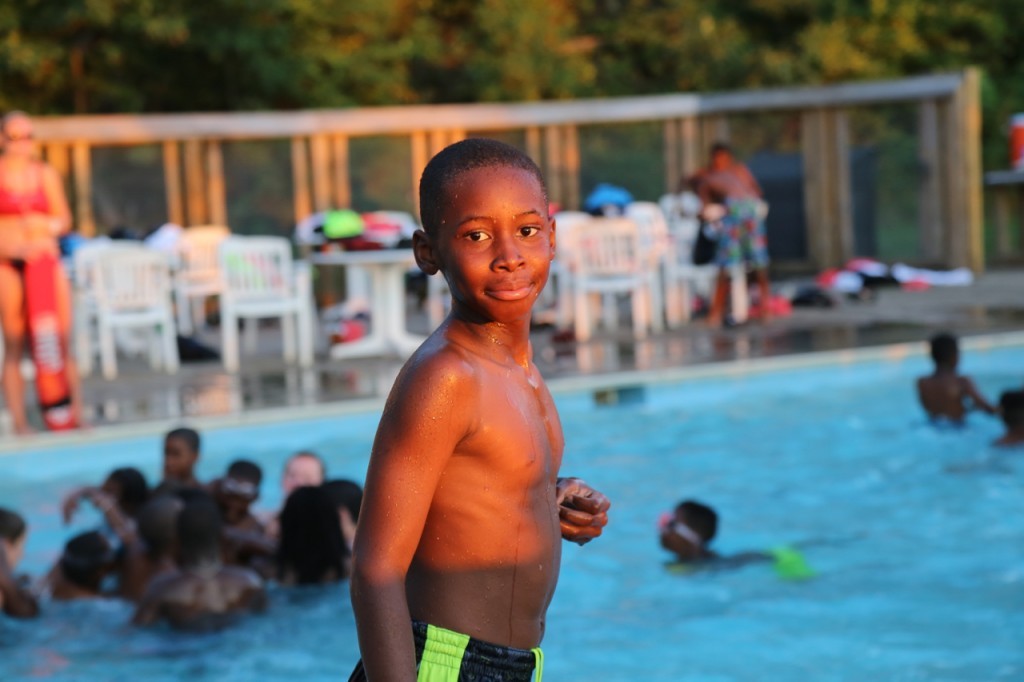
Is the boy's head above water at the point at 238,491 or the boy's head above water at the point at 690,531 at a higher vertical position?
the boy's head above water at the point at 238,491

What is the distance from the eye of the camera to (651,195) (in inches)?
688

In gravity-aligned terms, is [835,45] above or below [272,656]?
above

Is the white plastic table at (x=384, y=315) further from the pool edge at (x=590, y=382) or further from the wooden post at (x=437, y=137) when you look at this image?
the wooden post at (x=437, y=137)

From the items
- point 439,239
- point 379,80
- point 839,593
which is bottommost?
point 839,593

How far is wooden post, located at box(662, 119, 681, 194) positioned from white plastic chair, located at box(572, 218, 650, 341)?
15.3 feet

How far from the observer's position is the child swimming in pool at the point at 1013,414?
8016 millimetres

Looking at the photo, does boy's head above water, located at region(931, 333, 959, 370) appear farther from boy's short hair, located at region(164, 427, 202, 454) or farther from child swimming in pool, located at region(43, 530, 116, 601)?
child swimming in pool, located at region(43, 530, 116, 601)

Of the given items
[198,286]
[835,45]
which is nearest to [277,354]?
[198,286]

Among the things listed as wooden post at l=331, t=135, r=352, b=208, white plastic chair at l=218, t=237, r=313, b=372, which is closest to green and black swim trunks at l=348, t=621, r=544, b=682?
white plastic chair at l=218, t=237, r=313, b=372

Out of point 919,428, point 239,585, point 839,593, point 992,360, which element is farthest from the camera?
point 992,360

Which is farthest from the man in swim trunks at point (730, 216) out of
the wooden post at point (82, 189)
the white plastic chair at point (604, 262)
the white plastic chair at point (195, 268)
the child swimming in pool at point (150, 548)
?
the child swimming in pool at point (150, 548)

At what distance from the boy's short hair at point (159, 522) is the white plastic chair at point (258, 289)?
6065mm

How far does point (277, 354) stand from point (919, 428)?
236 inches

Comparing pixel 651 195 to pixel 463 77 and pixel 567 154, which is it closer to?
pixel 567 154
